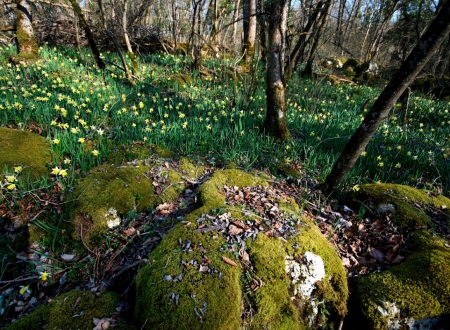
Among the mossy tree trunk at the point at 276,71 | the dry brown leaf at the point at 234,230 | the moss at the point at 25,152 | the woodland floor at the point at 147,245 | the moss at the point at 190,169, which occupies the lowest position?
the woodland floor at the point at 147,245

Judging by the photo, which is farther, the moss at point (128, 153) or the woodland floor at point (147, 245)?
the moss at point (128, 153)

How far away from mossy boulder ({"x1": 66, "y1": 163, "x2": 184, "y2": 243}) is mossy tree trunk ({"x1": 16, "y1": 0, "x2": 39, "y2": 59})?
6.64m

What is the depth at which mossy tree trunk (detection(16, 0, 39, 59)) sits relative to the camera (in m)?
7.23

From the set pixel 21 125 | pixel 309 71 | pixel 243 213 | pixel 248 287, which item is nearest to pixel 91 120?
pixel 21 125

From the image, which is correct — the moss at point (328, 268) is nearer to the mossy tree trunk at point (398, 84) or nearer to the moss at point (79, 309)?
the mossy tree trunk at point (398, 84)

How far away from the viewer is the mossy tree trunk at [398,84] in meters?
2.05

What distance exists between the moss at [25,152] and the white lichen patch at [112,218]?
1020mm

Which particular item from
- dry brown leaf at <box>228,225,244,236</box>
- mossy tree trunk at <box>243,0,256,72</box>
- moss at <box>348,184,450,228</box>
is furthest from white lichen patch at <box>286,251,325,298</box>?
mossy tree trunk at <box>243,0,256,72</box>

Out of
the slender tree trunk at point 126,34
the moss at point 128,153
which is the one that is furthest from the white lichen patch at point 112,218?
the slender tree trunk at point 126,34

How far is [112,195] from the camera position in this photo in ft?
9.19

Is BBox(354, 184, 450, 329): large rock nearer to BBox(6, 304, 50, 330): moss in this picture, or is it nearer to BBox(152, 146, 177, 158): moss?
BBox(6, 304, 50, 330): moss

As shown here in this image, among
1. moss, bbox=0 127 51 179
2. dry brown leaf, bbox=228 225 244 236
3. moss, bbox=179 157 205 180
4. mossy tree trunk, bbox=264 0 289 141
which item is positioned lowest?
moss, bbox=179 157 205 180

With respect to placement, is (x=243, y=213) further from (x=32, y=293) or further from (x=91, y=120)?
(x=91, y=120)

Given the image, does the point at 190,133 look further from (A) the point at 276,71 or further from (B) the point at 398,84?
(B) the point at 398,84
